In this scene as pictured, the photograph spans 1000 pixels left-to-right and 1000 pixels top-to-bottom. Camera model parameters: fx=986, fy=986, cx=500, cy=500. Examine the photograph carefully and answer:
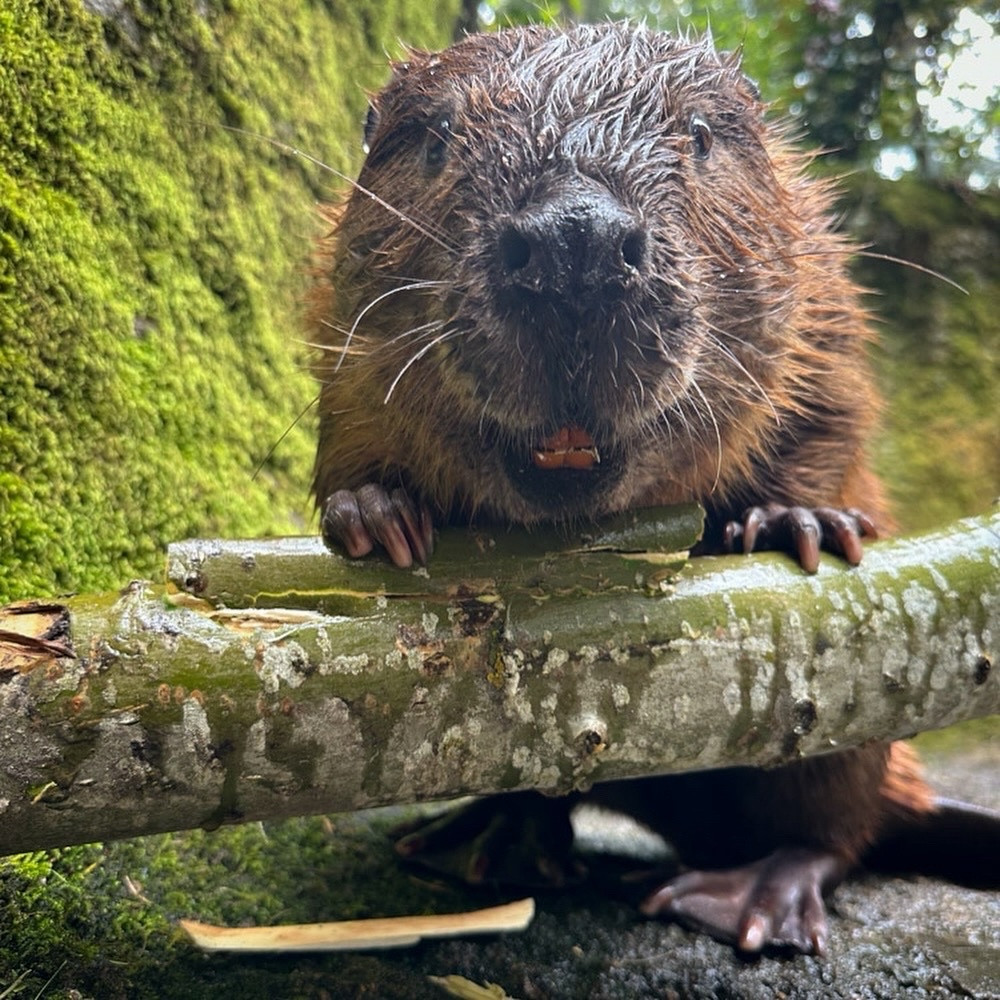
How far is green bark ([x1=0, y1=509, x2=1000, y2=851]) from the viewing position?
144cm

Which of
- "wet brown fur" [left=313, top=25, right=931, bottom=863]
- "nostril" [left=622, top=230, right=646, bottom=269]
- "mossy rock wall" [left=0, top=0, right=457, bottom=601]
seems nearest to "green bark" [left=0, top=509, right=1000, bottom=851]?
"wet brown fur" [left=313, top=25, right=931, bottom=863]

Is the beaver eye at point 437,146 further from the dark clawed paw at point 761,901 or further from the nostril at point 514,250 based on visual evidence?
the dark clawed paw at point 761,901

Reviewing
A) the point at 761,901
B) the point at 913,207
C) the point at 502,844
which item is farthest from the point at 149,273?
the point at 913,207

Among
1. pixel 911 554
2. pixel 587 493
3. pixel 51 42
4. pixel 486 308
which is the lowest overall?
pixel 911 554

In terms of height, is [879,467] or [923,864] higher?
[879,467]

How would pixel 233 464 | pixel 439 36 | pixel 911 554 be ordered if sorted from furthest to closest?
pixel 439 36 → pixel 233 464 → pixel 911 554

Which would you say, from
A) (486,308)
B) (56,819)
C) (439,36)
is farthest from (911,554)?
(439,36)

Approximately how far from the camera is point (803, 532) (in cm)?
197

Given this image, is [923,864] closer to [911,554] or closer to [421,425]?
[911,554]

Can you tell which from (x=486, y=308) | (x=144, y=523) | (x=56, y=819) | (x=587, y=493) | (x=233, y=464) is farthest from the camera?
(x=233, y=464)

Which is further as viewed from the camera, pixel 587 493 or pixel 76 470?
pixel 76 470

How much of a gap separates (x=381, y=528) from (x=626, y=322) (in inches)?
22.0

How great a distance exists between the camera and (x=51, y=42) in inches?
87.1

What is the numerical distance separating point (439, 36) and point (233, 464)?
8.84 feet
